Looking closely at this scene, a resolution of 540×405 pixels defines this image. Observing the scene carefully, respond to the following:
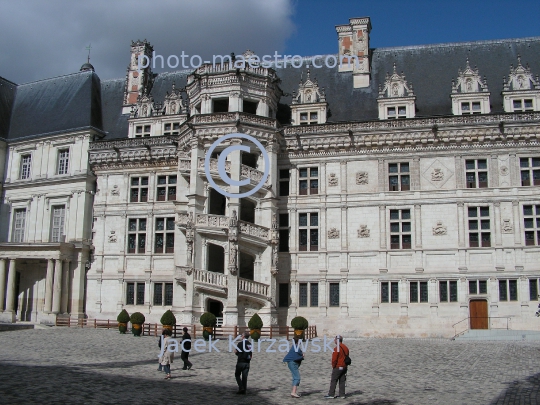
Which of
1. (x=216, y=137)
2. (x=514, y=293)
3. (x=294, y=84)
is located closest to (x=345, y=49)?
(x=294, y=84)

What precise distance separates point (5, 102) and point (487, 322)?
36.7m

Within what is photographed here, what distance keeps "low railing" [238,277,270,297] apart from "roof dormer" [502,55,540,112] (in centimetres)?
1727

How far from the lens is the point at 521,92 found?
114ft

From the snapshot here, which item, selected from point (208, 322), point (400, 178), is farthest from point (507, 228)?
point (208, 322)

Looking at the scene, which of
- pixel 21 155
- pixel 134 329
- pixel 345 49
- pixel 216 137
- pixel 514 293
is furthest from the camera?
pixel 21 155

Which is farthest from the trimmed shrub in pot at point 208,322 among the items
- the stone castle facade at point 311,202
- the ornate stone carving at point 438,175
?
the ornate stone carving at point 438,175

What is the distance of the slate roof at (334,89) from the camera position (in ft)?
124

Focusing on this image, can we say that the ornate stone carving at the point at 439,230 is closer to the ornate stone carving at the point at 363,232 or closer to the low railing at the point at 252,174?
the ornate stone carving at the point at 363,232

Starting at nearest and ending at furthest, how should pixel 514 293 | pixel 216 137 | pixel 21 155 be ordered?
1. pixel 514 293
2. pixel 216 137
3. pixel 21 155

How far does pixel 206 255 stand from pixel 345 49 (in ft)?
56.0

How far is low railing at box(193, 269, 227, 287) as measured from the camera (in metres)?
32.7

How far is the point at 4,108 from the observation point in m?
44.8

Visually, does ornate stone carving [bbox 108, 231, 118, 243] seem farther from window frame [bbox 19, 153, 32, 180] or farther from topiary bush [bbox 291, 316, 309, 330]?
topiary bush [bbox 291, 316, 309, 330]

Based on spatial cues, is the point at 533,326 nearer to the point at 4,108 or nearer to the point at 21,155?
the point at 21,155
